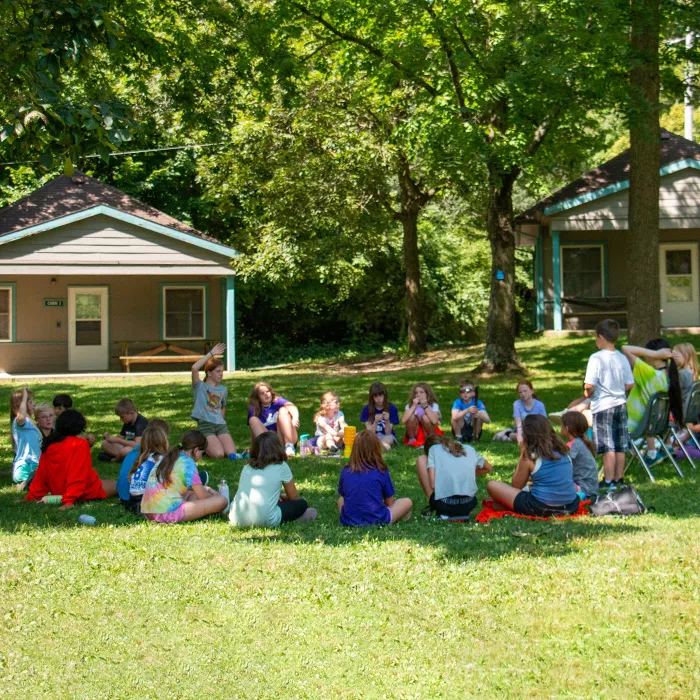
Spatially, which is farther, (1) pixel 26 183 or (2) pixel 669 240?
(1) pixel 26 183

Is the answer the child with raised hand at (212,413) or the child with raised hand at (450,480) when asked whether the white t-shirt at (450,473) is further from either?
the child with raised hand at (212,413)

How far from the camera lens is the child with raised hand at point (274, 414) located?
11.6 meters

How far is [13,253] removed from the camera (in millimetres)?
22750

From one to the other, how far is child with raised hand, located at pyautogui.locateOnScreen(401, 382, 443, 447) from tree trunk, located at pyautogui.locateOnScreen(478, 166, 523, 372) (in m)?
7.23

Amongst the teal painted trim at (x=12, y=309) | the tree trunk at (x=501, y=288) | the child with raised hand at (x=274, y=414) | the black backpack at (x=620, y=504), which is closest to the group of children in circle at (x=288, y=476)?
the black backpack at (x=620, y=504)

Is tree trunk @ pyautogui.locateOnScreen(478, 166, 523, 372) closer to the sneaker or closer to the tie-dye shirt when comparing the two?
the sneaker

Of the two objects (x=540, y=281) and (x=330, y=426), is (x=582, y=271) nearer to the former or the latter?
(x=540, y=281)

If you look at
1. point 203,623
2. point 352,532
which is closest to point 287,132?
point 352,532

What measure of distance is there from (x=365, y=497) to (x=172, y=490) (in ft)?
5.42

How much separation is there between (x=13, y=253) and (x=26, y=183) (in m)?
7.00

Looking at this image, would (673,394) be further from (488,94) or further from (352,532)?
(488,94)

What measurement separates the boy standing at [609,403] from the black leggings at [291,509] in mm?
2819

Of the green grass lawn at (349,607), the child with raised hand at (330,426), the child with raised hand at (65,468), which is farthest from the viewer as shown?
the child with raised hand at (330,426)

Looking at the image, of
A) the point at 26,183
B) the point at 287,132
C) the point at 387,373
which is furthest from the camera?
the point at 26,183
